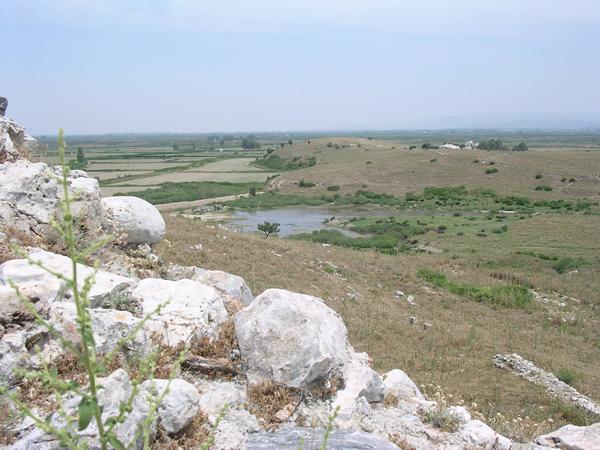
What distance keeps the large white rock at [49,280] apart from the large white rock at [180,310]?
41 cm

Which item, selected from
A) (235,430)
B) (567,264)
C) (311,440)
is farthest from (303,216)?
(311,440)

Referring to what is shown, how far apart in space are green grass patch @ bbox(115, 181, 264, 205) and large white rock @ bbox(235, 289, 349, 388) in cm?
5710

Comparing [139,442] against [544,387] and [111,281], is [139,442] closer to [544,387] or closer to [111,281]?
[111,281]

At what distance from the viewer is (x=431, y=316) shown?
18188 mm

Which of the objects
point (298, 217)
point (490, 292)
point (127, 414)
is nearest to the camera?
point (127, 414)

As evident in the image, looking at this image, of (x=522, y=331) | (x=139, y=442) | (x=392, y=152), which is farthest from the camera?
(x=392, y=152)

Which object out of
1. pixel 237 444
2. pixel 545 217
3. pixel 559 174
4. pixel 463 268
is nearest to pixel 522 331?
pixel 463 268

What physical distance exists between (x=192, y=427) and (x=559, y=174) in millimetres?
77933

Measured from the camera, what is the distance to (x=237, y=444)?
5.18 m

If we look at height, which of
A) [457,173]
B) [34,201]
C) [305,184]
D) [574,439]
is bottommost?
[305,184]

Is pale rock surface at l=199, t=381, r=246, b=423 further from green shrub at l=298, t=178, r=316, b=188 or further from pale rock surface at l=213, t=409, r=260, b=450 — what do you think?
green shrub at l=298, t=178, r=316, b=188

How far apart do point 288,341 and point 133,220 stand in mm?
5418

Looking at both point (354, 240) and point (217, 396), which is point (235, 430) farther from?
point (354, 240)

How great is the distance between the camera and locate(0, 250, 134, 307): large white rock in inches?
233
